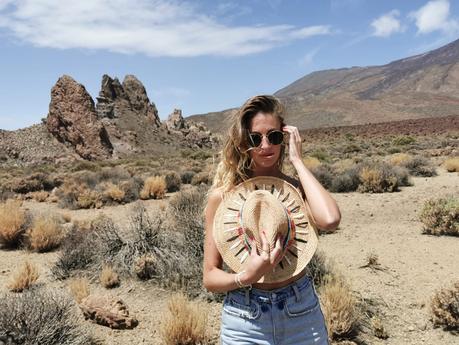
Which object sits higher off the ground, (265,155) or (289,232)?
(265,155)

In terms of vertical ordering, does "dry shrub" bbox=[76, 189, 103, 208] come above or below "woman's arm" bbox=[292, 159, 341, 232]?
below

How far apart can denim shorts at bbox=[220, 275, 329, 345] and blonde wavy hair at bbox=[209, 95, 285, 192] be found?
520 millimetres

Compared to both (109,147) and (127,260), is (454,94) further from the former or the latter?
(127,260)

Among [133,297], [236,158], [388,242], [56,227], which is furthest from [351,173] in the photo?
[236,158]

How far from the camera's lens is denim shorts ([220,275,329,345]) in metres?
1.99

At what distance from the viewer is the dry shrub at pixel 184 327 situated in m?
4.44

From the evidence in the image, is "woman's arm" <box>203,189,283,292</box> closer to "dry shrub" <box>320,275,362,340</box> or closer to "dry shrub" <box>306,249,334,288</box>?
"dry shrub" <box>320,275,362,340</box>

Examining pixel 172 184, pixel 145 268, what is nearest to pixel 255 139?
pixel 145 268

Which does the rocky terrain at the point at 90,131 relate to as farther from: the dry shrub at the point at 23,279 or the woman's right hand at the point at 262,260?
the woman's right hand at the point at 262,260

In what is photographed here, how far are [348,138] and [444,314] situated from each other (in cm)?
4643

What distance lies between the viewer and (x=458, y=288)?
5129mm

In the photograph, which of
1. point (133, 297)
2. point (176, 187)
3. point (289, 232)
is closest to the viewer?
point (289, 232)

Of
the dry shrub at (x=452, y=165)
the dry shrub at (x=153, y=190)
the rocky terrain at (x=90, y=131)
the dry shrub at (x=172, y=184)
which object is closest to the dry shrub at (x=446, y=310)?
the dry shrub at (x=153, y=190)

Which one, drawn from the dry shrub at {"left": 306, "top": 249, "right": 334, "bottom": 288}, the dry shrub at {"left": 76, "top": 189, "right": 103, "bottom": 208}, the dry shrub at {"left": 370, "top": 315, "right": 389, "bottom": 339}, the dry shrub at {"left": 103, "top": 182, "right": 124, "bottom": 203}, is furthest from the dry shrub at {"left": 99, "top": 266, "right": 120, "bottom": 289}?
the dry shrub at {"left": 103, "top": 182, "right": 124, "bottom": 203}
